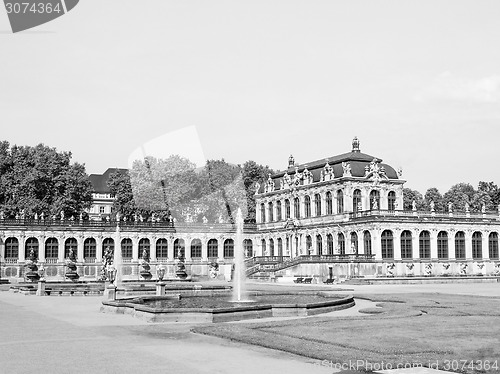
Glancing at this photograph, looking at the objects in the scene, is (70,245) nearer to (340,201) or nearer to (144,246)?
(144,246)

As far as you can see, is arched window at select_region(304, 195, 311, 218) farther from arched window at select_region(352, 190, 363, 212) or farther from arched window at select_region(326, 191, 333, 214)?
arched window at select_region(352, 190, 363, 212)

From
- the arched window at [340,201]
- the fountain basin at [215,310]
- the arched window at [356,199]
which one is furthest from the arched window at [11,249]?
the fountain basin at [215,310]

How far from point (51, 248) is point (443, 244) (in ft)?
159

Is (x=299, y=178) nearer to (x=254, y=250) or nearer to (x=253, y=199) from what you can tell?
(x=254, y=250)

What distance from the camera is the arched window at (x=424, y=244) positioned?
244 ft

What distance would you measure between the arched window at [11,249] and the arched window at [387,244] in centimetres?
4445

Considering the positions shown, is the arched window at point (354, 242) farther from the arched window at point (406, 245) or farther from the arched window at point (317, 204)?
the arched window at point (317, 204)

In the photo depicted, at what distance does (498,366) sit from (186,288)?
3113cm

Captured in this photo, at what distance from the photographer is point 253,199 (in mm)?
109812

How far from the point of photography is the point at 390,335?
61.4 feet

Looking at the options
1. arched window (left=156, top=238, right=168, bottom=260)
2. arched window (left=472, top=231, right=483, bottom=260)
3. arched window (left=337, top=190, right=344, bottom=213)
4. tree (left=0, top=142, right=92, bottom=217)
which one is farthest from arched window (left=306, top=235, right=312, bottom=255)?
tree (left=0, top=142, right=92, bottom=217)

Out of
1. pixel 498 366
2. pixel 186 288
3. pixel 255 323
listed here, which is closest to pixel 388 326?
pixel 255 323

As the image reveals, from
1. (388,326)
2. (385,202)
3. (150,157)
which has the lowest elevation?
(388,326)

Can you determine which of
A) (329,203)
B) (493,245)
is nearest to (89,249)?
(329,203)
